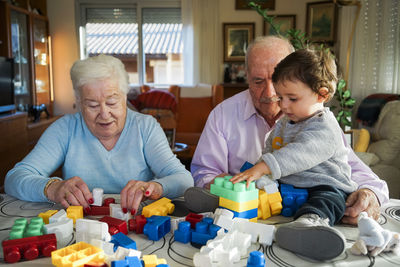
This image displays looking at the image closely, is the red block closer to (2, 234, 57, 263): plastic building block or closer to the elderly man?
(2, 234, 57, 263): plastic building block

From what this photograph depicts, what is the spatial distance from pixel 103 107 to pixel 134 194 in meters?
0.45

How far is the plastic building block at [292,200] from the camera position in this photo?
0.95m

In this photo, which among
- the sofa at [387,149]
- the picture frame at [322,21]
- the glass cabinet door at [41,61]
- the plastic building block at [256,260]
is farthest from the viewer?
the glass cabinet door at [41,61]

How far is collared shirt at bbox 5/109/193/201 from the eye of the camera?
136 cm

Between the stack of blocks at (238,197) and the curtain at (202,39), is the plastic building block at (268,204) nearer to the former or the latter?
the stack of blocks at (238,197)

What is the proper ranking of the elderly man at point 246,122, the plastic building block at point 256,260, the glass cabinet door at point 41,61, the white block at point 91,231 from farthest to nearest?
1. the glass cabinet door at point 41,61
2. the elderly man at point 246,122
3. the white block at point 91,231
4. the plastic building block at point 256,260

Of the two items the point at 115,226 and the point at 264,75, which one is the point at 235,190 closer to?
the point at 115,226

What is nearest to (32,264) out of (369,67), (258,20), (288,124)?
(288,124)

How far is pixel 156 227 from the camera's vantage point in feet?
2.64

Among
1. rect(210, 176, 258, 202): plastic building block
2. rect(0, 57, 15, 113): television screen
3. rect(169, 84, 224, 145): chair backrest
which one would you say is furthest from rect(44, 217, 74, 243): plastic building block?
rect(169, 84, 224, 145): chair backrest

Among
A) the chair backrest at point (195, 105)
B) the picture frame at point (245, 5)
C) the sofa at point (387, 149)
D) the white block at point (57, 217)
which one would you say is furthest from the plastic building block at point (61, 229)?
the picture frame at point (245, 5)

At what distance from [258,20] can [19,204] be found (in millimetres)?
5200

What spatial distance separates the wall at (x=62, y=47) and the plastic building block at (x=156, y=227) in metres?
5.41

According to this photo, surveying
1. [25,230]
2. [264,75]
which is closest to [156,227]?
[25,230]
